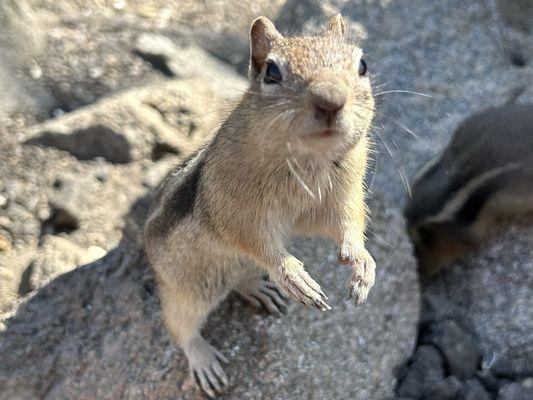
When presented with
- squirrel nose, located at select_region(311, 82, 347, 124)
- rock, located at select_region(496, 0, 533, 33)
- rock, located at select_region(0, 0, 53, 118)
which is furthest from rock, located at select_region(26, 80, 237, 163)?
rock, located at select_region(496, 0, 533, 33)

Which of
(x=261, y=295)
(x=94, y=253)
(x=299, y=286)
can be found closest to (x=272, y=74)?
(x=299, y=286)

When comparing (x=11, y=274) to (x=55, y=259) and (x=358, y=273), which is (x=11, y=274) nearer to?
(x=55, y=259)

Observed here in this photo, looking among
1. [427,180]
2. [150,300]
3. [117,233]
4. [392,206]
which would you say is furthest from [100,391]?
[427,180]

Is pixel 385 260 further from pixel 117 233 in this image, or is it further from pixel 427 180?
pixel 117 233

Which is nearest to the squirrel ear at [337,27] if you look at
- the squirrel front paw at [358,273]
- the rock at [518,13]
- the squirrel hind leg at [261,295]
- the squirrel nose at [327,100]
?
the squirrel nose at [327,100]

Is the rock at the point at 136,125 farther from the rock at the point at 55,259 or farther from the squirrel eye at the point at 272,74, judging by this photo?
the squirrel eye at the point at 272,74

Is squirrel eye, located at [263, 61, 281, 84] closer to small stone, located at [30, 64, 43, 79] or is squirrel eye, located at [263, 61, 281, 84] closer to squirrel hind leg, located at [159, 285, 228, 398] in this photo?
squirrel hind leg, located at [159, 285, 228, 398]

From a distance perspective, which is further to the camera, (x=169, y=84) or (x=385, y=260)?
(x=169, y=84)
